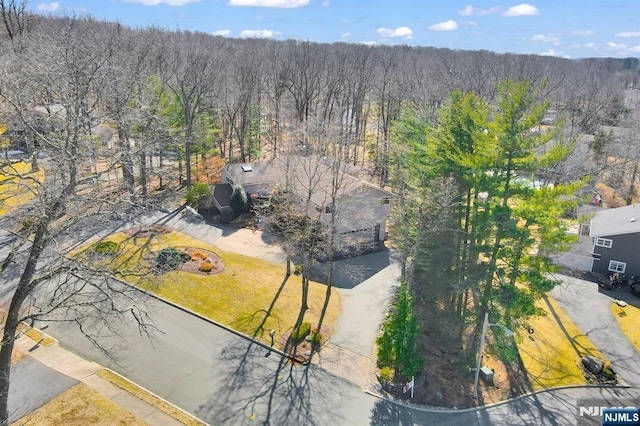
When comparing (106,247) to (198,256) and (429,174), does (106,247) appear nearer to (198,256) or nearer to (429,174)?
(198,256)

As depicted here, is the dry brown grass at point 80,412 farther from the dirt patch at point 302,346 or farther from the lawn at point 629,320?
the lawn at point 629,320

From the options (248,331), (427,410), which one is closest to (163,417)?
(248,331)

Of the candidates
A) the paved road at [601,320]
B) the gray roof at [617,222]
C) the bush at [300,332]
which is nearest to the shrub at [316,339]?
the bush at [300,332]

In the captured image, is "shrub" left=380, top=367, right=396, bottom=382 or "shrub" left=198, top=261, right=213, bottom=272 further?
"shrub" left=198, top=261, right=213, bottom=272

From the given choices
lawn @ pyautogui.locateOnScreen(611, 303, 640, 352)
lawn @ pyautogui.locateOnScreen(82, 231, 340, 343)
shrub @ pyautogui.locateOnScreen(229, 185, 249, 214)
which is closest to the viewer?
lawn @ pyautogui.locateOnScreen(82, 231, 340, 343)

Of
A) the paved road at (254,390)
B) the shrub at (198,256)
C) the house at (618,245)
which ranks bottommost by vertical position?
the paved road at (254,390)

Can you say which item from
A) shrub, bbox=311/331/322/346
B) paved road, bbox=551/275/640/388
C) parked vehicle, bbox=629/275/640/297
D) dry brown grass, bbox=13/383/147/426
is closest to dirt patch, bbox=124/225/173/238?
dry brown grass, bbox=13/383/147/426

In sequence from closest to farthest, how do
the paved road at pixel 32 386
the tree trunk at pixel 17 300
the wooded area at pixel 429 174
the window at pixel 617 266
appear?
the tree trunk at pixel 17 300 < the wooded area at pixel 429 174 < the paved road at pixel 32 386 < the window at pixel 617 266

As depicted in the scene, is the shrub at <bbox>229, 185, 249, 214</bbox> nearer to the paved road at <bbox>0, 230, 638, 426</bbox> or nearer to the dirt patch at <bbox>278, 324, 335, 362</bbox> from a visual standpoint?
the paved road at <bbox>0, 230, 638, 426</bbox>
